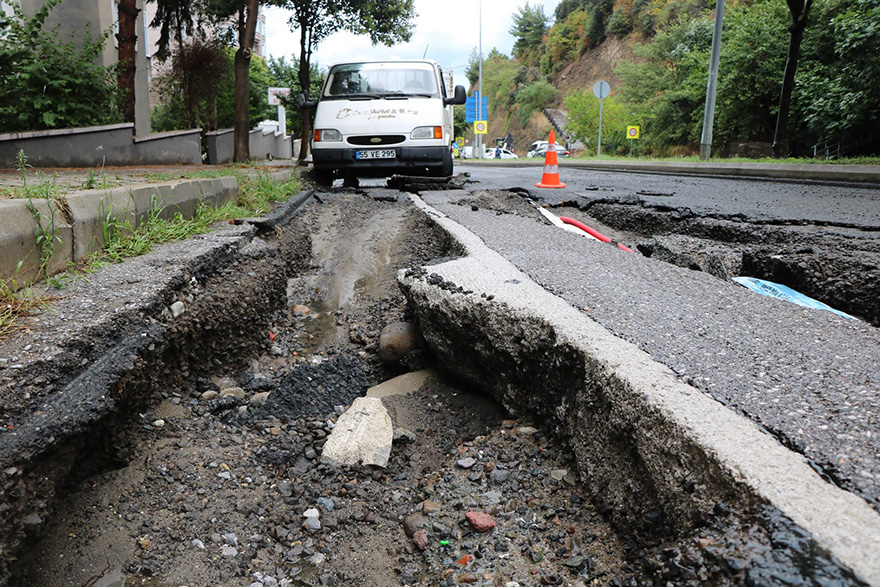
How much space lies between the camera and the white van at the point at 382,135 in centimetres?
806

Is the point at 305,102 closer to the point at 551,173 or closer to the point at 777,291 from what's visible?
the point at 551,173

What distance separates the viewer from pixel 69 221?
2.84m

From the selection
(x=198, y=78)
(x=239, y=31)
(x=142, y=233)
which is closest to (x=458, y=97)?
(x=239, y=31)

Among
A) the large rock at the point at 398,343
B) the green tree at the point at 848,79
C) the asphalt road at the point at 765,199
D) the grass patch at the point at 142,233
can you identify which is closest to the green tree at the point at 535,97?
the green tree at the point at 848,79

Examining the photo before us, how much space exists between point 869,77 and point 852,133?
3950mm

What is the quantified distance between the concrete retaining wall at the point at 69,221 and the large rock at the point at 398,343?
1.52 m

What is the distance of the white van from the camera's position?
8062mm

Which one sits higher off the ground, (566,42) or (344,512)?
(566,42)

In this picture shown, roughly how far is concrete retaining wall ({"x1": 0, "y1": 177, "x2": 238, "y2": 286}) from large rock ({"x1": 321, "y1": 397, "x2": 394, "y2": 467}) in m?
1.41

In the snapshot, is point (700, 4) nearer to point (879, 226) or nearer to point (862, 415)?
point (879, 226)

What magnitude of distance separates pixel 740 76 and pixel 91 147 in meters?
18.5

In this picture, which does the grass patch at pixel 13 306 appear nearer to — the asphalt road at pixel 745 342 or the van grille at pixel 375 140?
the asphalt road at pixel 745 342

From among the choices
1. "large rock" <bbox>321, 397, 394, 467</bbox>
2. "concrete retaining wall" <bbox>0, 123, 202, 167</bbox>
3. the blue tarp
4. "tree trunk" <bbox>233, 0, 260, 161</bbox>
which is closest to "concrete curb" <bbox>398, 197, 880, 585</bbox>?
"large rock" <bbox>321, 397, 394, 467</bbox>

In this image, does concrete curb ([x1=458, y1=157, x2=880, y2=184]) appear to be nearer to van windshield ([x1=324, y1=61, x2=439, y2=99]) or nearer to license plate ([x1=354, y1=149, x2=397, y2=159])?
van windshield ([x1=324, y1=61, x2=439, y2=99])
